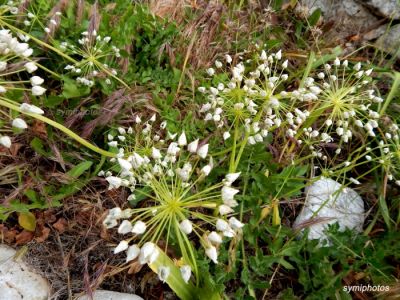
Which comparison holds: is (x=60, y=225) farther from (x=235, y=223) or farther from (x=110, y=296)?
(x=235, y=223)

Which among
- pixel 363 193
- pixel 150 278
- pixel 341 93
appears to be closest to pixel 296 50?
pixel 341 93

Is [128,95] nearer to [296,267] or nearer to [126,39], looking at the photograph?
[126,39]

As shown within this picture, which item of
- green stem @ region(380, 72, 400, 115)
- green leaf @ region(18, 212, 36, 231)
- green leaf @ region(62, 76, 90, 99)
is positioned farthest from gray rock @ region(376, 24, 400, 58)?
green leaf @ region(18, 212, 36, 231)

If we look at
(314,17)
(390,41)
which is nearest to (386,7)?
(390,41)

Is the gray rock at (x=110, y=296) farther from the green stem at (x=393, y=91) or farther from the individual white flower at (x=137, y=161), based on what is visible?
the green stem at (x=393, y=91)

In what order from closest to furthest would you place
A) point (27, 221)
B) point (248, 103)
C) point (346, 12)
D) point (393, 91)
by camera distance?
point (248, 103) < point (27, 221) < point (393, 91) < point (346, 12)

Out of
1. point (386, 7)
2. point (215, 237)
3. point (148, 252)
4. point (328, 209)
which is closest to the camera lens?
point (148, 252)
